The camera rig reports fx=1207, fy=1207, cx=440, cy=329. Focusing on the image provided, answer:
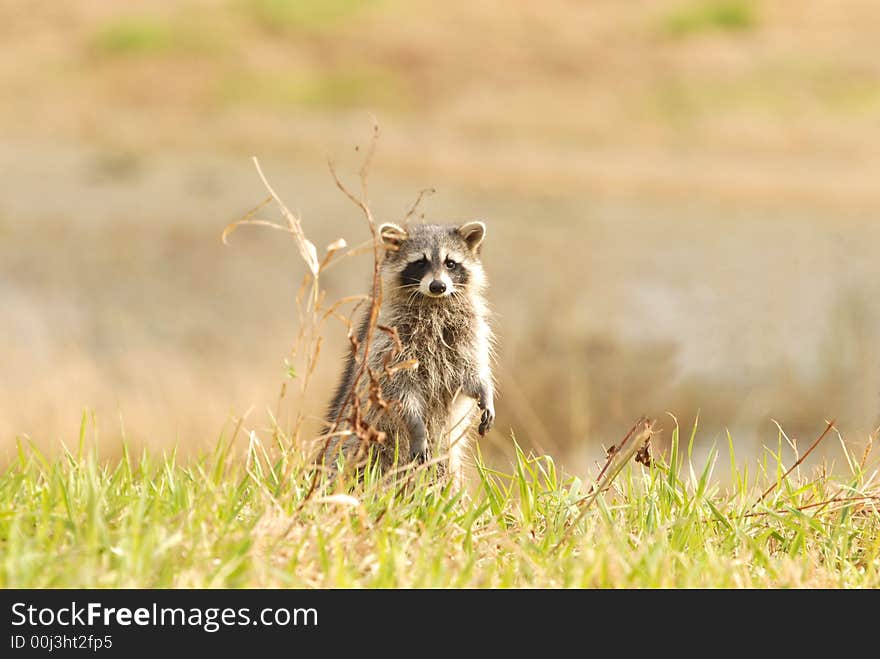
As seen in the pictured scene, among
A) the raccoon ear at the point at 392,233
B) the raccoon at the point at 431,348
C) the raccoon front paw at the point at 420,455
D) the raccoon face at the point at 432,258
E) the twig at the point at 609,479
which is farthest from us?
the raccoon face at the point at 432,258

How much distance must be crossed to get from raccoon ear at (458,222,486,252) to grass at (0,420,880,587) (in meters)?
2.09

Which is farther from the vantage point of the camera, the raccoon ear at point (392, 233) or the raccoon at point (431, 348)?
the raccoon ear at point (392, 233)

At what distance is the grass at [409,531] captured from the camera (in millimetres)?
4438

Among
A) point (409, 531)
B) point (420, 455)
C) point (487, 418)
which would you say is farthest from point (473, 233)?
point (409, 531)

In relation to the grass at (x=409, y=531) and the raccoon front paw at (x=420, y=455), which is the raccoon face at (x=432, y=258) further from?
the grass at (x=409, y=531)

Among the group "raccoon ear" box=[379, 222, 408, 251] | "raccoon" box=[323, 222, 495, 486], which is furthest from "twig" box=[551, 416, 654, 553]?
"raccoon ear" box=[379, 222, 408, 251]

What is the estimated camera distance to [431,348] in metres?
7.28

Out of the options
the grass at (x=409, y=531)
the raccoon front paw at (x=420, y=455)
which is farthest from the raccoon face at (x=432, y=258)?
the grass at (x=409, y=531)

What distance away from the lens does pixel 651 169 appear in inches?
1023

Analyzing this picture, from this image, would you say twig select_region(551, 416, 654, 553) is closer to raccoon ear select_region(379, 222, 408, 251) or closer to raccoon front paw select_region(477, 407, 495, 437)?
raccoon front paw select_region(477, 407, 495, 437)

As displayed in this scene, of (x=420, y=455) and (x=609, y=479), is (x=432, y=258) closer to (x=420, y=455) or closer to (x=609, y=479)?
(x=420, y=455)

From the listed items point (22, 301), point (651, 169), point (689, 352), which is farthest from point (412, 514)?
point (651, 169)
